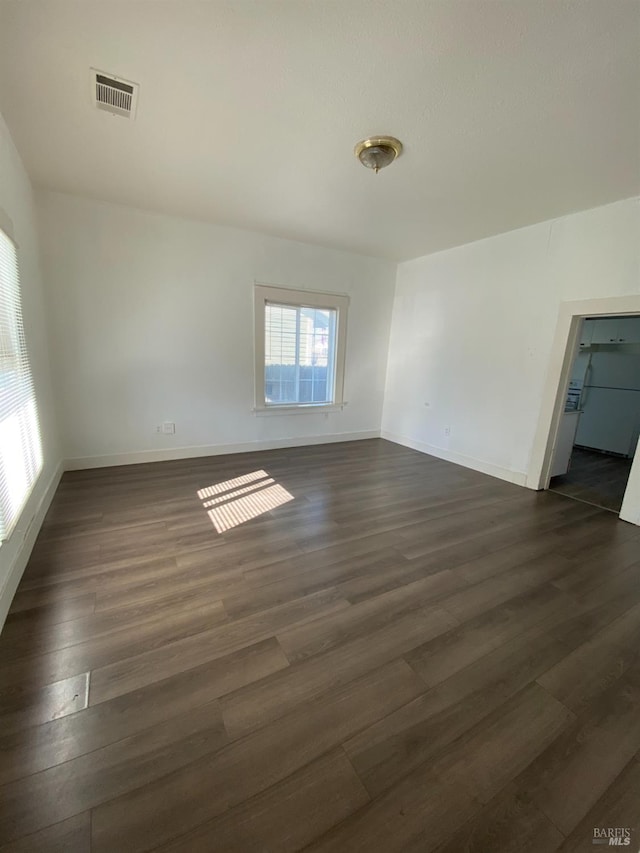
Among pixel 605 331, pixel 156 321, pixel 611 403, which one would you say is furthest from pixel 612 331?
pixel 156 321

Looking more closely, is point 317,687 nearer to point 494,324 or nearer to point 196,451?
point 196,451

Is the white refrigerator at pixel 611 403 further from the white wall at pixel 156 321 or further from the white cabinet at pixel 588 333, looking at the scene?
A: the white wall at pixel 156 321

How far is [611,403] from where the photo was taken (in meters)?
4.94

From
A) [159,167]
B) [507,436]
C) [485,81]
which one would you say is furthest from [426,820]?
[159,167]

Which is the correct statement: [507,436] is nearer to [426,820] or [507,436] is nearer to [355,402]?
[355,402]

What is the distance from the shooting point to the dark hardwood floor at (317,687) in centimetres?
98

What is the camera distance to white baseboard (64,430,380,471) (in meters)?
3.62

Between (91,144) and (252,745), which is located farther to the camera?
(91,144)

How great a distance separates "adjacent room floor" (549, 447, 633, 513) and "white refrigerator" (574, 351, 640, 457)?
0.78ft

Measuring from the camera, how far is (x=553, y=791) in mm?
1066

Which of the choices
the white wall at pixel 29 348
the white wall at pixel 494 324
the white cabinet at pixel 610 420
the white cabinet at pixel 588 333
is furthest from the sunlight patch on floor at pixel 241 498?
the white cabinet at pixel 588 333

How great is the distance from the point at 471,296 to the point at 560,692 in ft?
12.5

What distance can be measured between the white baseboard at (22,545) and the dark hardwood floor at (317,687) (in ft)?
0.19
